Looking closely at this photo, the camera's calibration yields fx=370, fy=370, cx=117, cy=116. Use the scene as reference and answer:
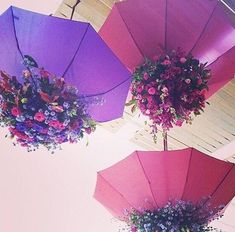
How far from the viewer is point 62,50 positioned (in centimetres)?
135

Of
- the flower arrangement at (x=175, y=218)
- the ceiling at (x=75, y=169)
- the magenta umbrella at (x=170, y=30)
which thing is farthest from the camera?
the ceiling at (x=75, y=169)

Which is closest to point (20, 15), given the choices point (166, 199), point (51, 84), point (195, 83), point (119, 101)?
point (51, 84)

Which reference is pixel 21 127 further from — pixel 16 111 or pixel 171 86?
pixel 171 86

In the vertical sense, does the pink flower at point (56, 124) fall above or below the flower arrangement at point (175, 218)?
above

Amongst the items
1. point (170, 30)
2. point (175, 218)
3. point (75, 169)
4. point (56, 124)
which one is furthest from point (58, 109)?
point (75, 169)

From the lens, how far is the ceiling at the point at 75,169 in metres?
2.60

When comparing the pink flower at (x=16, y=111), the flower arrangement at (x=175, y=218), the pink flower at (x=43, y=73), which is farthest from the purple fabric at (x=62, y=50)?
the flower arrangement at (x=175, y=218)

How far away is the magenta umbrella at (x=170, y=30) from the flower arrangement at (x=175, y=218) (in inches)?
24.5

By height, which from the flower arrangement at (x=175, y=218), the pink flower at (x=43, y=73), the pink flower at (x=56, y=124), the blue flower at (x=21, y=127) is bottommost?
the flower arrangement at (x=175, y=218)

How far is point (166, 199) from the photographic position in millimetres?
1642

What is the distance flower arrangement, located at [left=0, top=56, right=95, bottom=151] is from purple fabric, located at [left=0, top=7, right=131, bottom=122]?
0.03 metres

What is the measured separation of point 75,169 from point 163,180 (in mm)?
1337

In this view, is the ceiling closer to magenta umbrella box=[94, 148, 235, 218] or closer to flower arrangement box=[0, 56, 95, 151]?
magenta umbrella box=[94, 148, 235, 218]

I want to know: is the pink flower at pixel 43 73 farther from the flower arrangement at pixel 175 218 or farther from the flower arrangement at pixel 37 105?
the flower arrangement at pixel 175 218
